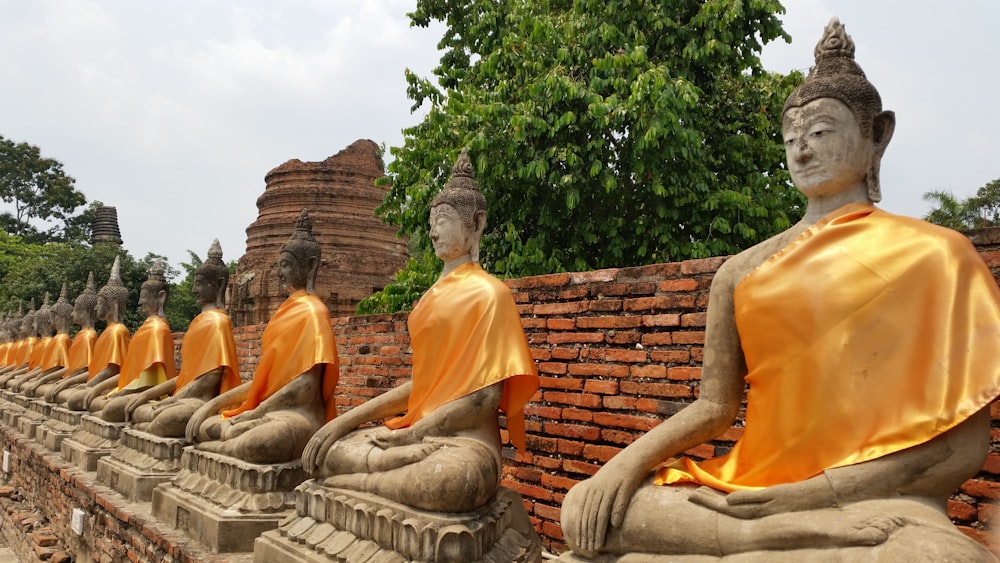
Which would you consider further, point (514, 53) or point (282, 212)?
point (282, 212)

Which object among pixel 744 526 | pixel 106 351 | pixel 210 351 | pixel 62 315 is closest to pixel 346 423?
pixel 744 526

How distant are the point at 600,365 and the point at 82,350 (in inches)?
342

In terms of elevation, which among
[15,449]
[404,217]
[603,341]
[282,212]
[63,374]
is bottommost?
[15,449]

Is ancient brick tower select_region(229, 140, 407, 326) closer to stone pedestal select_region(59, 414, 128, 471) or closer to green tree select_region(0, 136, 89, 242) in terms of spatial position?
stone pedestal select_region(59, 414, 128, 471)

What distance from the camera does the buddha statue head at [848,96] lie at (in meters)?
2.44

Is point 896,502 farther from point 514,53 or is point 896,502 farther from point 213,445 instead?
point 514,53

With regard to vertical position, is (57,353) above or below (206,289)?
below

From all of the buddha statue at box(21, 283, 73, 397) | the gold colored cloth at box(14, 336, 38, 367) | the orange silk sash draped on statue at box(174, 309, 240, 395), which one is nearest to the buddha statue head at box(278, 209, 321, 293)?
the orange silk sash draped on statue at box(174, 309, 240, 395)

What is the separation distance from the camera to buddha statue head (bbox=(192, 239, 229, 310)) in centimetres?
682

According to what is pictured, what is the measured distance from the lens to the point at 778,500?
7.07 feet

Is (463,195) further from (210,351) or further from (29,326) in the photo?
(29,326)

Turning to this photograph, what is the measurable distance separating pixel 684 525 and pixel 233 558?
3.00 meters

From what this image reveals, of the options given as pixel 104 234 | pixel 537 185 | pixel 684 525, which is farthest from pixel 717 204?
pixel 104 234

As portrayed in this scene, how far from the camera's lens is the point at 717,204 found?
739 centimetres
